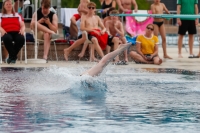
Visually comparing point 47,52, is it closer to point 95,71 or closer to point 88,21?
point 88,21

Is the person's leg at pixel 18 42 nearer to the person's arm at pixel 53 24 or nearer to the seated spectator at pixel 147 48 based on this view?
the person's arm at pixel 53 24

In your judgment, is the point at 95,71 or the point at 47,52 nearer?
the point at 95,71

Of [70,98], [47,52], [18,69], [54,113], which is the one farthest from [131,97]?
[47,52]

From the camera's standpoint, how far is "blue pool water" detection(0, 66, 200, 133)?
24.4ft

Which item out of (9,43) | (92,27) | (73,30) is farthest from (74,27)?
(9,43)

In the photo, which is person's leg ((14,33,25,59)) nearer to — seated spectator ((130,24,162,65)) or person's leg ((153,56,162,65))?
seated spectator ((130,24,162,65))

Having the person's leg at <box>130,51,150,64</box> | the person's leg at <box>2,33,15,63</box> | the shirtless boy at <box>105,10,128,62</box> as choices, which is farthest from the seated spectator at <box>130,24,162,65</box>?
the person's leg at <box>2,33,15,63</box>

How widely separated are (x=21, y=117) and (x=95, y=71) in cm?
340

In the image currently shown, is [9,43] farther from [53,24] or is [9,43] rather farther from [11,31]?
[53,24]

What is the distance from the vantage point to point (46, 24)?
63.2 feet

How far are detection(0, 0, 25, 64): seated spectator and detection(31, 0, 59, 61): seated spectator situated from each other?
76cm

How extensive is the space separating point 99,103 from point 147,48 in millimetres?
9333

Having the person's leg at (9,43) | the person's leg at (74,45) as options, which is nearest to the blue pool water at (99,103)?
the person's leg at (9,43)

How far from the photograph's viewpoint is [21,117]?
8.05 metres
